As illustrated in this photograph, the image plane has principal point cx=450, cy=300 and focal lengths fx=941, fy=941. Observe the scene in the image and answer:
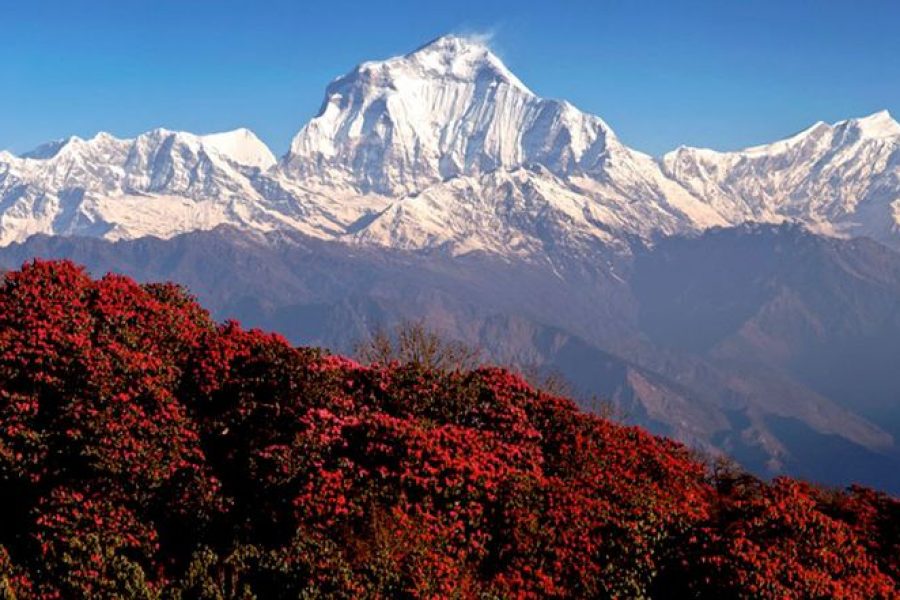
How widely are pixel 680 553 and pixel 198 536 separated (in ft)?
57.3

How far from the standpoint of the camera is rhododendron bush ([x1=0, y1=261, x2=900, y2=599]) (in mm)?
30312

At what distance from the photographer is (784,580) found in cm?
3106

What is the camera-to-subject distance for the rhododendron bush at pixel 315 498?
30312 millimetres

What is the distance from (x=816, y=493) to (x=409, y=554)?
27.4 meters

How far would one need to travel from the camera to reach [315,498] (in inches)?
1283

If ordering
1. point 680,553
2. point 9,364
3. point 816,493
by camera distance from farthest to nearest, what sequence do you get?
1. point 816,493
2. point 9,364
3. point 680,553

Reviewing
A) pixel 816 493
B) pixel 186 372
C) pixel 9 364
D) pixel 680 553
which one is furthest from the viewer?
pixel 816 493

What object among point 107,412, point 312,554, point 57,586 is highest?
point 107,412

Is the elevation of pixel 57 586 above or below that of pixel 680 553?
below

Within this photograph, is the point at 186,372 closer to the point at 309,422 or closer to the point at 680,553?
the point at 309,422

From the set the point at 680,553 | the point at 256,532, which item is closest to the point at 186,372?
the point at 256,532

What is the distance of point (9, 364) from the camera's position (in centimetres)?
3597

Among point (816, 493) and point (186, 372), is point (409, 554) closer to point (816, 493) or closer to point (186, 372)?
point (186, 372)

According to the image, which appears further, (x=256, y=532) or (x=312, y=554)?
(x=256, y=532)
